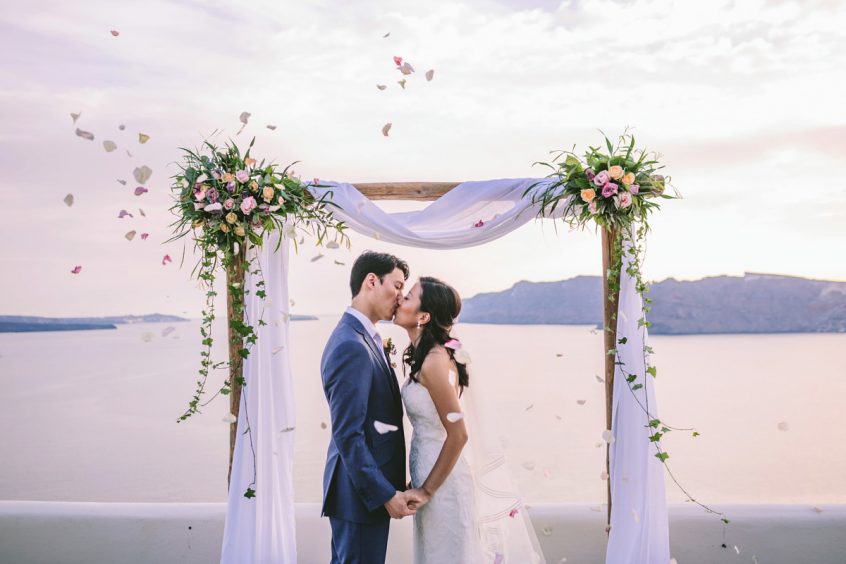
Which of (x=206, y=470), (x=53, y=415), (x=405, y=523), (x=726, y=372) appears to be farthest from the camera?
(x=726, y=372)

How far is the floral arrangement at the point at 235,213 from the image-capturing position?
12.3ft

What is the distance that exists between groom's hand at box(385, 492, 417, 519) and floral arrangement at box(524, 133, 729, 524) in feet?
4.77

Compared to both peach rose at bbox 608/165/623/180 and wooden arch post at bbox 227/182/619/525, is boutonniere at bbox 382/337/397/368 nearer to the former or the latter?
wooden arch post at bbox 227/182/619/525

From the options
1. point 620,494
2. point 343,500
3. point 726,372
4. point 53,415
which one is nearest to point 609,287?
point 620,494

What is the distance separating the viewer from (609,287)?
393 centimetres

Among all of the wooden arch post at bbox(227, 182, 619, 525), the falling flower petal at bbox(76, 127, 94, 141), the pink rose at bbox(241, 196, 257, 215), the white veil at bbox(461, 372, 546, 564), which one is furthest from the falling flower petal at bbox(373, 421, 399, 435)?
the falling flower petal at bbox(76, 127, 94, 141)

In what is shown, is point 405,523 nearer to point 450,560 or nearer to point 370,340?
point 450,560

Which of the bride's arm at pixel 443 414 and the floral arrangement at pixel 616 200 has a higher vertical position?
the floral arrangement at pixel 616 200

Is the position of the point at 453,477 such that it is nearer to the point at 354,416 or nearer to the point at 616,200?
the point at 354,416

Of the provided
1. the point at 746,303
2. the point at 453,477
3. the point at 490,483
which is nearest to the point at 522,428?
the point at 746,303

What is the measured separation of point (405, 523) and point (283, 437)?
888 millimetres

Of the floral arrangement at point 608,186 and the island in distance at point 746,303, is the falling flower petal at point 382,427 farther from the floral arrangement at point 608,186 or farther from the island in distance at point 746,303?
the island in distance at point 746,303

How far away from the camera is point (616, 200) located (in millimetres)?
3730

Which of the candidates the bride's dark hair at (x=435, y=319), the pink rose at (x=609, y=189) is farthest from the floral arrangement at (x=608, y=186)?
the bride's dark hair at (x=435, y=319)
